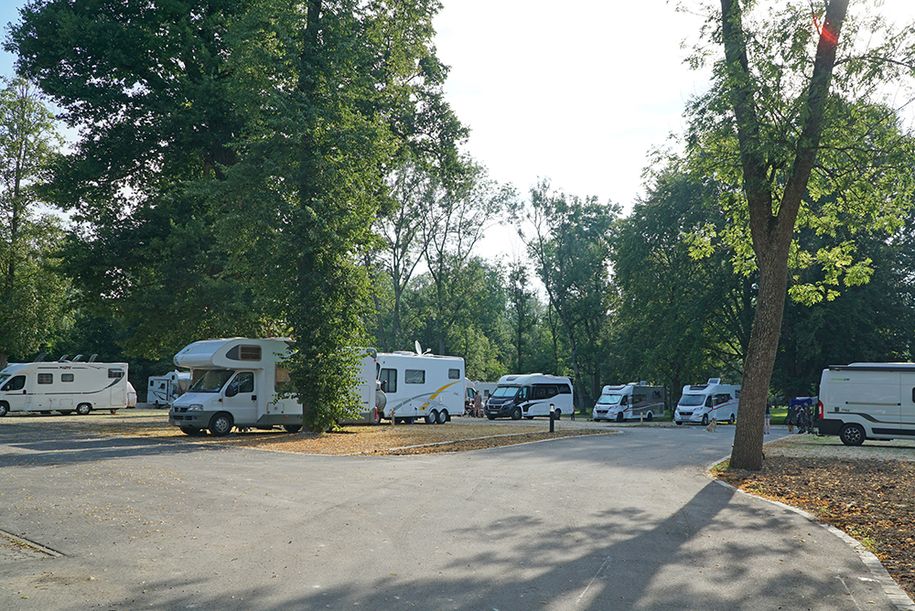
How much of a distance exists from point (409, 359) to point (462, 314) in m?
33.6

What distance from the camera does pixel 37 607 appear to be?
18.7 feet

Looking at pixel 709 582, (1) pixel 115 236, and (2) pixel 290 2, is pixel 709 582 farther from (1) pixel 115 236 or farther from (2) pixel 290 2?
(1) pixel 115 236

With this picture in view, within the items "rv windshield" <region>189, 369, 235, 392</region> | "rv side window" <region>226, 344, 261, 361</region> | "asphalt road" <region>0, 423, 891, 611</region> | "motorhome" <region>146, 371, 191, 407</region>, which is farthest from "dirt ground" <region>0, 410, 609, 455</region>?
"motorhome" <region>146, 371, 191, 407</region>

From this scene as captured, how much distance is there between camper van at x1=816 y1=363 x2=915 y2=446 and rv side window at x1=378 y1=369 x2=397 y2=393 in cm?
1621

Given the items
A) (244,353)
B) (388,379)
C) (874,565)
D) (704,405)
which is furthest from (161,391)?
(874,565)

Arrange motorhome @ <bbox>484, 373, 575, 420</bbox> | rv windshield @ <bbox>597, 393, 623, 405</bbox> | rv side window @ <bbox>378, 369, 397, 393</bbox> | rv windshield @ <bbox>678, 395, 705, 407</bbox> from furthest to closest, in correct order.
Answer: rv windshield @ <bbox>597, 393, 623, 405</bbox> → motorhome @ <bbox>484, 373, 575, 420</bbox> → rv windshield @ <bbox>678, 395, 705, 407</bbox> → rv side window @ <bbox>378, 369, 397, 393</bbox>

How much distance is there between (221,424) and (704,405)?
90.2 feet

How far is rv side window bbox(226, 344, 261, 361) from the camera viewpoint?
2384 cm

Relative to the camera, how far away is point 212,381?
2420cm

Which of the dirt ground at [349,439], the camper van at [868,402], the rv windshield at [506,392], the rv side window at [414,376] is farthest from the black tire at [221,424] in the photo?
the rv windshield at [506,392]

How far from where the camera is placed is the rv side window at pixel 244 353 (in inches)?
939

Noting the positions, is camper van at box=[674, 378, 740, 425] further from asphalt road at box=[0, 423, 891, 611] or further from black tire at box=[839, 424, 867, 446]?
asphalt road at box=[0, 423, 891, 611]

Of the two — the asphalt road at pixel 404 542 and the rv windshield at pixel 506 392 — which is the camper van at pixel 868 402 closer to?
the asphalt road at pixel 404 542

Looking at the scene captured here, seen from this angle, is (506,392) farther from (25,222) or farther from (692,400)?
(25,222)
